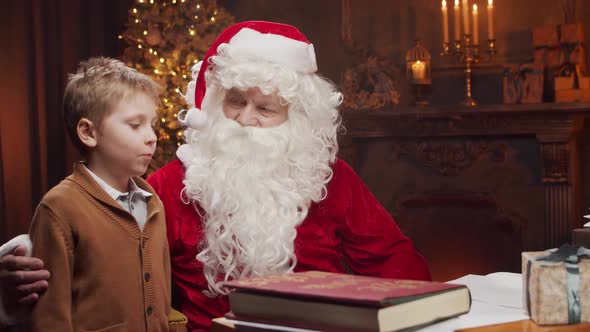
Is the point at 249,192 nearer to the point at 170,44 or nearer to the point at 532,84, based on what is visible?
the point at 170,44

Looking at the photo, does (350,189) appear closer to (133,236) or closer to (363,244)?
(363,244)

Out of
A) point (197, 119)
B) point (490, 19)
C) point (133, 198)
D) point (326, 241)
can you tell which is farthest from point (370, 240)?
point (490, 19)

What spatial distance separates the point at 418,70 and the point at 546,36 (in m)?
0.80

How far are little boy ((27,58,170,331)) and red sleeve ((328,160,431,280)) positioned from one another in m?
0.70

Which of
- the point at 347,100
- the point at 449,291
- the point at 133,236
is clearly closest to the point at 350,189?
the point at 133,236

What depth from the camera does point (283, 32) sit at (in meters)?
2.57

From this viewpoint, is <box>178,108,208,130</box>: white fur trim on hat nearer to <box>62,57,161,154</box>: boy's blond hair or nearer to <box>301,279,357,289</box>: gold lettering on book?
<box>62,57,161,154</box>: boy's blond hair

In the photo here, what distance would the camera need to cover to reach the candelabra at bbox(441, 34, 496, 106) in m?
4.77

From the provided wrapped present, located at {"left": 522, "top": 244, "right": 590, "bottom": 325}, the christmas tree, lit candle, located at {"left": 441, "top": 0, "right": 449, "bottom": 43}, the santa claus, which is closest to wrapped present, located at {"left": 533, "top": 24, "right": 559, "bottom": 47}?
lit candle, located at {"left": 441, "top": 0, "right": 449, "bottom": 43}

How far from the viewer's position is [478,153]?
4988 mm

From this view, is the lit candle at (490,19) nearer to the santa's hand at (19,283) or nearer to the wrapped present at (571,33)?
the wrapped present at (571,33)

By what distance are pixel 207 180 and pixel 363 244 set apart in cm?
54

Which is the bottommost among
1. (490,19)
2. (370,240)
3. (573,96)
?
(370,240)

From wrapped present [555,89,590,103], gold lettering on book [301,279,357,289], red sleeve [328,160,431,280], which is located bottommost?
red sleeve [328,160,431,280]
